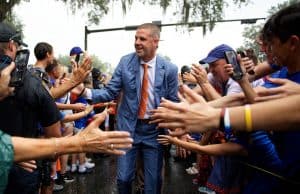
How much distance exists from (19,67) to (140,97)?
202 centimetres

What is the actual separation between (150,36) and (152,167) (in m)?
1.58

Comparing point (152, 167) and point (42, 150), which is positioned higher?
point (42, 150)

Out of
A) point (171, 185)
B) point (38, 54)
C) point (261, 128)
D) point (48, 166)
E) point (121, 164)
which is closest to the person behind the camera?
point (261, 128)

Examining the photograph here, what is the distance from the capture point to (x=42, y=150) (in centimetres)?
213

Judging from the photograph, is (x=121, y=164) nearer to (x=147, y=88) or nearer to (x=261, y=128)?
(x=147, y=88)

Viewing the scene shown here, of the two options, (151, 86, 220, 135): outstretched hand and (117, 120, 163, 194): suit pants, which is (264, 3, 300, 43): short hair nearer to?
(151, 86, 220, 135): outstretched hand

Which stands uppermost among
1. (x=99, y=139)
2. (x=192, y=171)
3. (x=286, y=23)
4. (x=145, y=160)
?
(x=286, y=23)

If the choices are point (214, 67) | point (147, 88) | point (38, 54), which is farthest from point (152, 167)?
point (38, 54)

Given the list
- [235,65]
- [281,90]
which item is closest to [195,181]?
[235,65]

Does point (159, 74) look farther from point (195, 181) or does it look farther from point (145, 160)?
point (195, 181)

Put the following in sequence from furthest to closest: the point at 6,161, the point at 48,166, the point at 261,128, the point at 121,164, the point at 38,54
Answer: the point at 38,54
the point at 121,164
the point at 48,166
the point at 6,161
the point at 261,128

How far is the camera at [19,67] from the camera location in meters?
2.77

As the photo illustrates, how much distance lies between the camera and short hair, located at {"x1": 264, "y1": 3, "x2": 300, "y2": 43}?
1726mm

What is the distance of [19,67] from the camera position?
2867 mm
